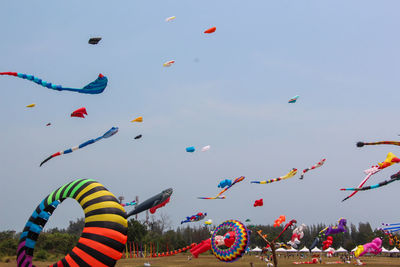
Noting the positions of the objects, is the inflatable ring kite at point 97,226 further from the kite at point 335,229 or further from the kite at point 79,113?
the kite at point 335,229

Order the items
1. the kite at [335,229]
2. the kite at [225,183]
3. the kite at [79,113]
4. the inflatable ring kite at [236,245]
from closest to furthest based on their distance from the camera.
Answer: the kite at [79,113]
the kite at [225,183]
the inflatable ring kite at [236,245]
the kite at [335,229]

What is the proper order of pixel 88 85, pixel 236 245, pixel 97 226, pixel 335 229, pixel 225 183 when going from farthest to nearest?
1. pixel 335 229
2. pixel 236 245
3. pixel 225 183
4. pixel 88 85
5. pixel 97 226

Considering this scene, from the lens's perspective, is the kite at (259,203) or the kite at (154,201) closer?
the kite at (154,201)

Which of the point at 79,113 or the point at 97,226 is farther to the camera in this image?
the point at 79,113

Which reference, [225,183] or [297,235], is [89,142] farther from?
[297,235]

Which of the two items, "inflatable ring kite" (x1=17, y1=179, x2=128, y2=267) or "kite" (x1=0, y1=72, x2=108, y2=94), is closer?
"inflatable ring kite" (x1=17, y1=179, x2=128, y2=267)

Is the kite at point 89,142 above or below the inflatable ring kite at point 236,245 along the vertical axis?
above

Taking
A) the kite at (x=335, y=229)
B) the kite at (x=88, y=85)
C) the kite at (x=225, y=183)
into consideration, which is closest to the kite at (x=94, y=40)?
the kite at (x=88, y=85)

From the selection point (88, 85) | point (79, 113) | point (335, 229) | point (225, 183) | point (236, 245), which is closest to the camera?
point (88, 85)

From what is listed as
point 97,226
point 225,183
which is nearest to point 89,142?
point 97,226

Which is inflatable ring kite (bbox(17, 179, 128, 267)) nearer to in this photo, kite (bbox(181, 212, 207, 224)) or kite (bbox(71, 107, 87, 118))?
kite (bbox(71, 107, 87, 118))

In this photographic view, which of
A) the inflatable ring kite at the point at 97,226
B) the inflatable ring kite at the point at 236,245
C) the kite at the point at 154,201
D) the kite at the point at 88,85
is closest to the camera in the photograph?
the inflatable ring kite at the point at 97,226

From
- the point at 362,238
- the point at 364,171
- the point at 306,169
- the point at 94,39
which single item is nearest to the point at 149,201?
the point at 94,39

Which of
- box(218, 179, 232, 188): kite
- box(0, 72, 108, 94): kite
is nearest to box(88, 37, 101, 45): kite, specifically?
box(0, 72, 108, 94): kite
